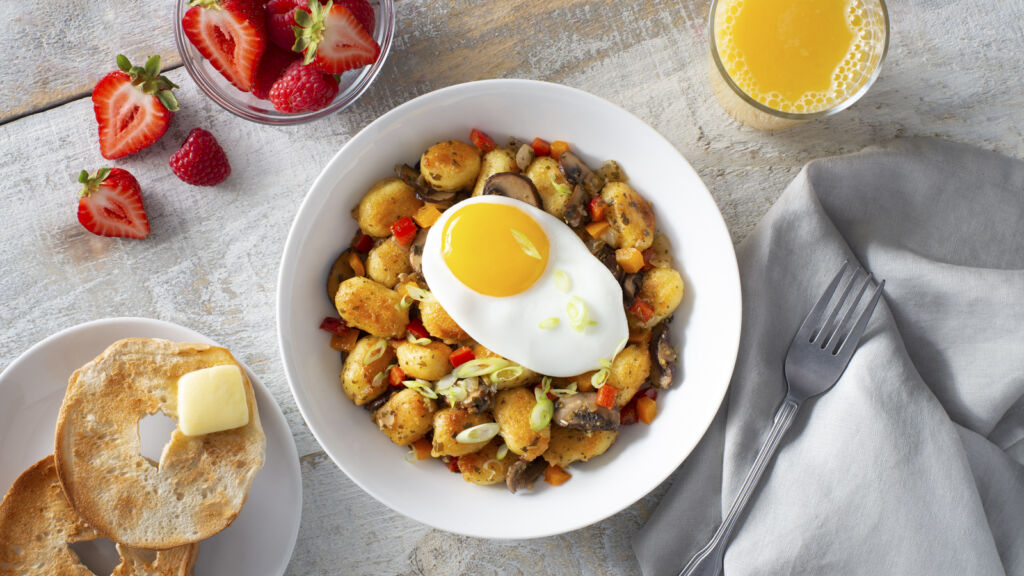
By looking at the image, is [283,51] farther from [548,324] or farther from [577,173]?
[548,324]

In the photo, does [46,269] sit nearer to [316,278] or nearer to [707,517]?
[316,278]

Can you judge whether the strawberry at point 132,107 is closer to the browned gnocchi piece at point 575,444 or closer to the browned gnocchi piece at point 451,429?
the browned gnocchi piece at point 451,429

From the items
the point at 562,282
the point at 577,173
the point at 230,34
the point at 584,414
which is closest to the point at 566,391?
the point at 584,414

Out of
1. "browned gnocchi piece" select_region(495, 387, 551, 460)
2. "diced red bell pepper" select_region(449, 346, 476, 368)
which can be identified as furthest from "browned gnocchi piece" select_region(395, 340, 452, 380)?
"browned gnocchi piece" select_region(495, 387, 551, 460)

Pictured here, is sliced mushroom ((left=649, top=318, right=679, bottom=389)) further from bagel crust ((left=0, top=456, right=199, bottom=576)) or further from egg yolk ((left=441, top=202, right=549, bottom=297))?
bagel crust ((left=0, top=456, right=199, bottom=576))

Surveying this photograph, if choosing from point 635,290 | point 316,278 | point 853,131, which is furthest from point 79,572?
point 853,131

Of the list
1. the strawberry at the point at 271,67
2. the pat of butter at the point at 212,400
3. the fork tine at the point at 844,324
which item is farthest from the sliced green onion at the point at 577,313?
the strawberry at the point at 271,67

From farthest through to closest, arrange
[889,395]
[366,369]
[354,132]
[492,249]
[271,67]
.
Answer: [354,132]
[271,67]
[889,395]
[366,369]
[492,249]
